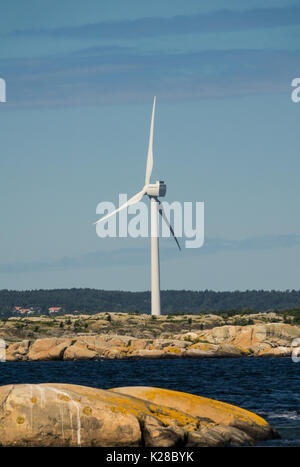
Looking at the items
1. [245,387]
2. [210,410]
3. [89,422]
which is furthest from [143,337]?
[89,422]

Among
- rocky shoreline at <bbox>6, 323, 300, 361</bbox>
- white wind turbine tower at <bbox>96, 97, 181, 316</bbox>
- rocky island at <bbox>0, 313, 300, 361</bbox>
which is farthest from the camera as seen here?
white wind turbine tower at <bbox>96, 97, 181, 316</bbox>

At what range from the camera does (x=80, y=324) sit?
178250 mm

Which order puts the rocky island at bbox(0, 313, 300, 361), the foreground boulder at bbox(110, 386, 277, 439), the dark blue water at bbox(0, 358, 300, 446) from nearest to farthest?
the foreground boulder at bbox(110, 386, 277, 439), the dark blue water at bbox(0, 358, 300, 446), the rocky island at bbox(0, 313, 300, 361)

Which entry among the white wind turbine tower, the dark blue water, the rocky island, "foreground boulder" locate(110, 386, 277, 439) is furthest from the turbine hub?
"foreground boulder" locate(110, 386, 277, 439)

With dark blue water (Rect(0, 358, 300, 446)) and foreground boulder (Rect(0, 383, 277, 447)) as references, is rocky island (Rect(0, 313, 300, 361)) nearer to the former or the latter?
dark blue water (Rect(0, 358, 300, 446))

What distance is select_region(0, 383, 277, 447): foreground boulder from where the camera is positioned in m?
28.2

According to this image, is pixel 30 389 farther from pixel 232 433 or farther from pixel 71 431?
pixel 232 433

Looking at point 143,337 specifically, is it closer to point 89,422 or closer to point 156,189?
point 156,189

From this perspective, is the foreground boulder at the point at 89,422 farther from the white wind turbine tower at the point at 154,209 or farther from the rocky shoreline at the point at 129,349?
the white wind turbine tower at the point at 154,209

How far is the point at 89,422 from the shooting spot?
28.5m

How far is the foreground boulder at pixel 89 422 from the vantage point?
2816 cm

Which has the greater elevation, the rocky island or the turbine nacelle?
the turbine nacelle

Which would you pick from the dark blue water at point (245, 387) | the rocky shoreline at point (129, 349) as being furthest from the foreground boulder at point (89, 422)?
the rocky shoreline at point (129, 349)
